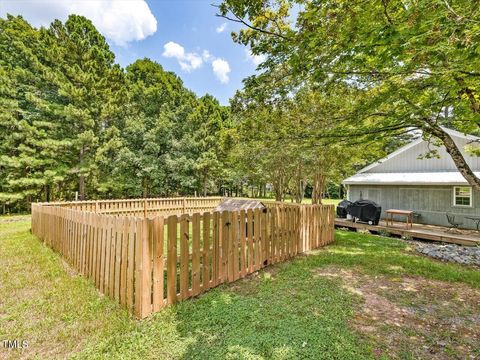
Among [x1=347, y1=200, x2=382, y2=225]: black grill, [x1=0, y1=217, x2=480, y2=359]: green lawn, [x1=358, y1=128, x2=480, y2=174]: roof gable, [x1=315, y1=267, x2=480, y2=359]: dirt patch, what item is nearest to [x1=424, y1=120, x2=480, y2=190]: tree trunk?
[x1=0, y1=217, x2=480, y2=359]: green lawn

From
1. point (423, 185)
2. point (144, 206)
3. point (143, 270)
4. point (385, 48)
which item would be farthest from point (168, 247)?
point (423, 185)

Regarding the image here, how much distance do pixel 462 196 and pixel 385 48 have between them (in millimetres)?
11825

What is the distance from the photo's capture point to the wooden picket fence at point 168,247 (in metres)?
3.18

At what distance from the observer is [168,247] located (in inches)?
135

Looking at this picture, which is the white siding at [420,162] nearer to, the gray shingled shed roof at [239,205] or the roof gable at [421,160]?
the roof gable at [421,160]

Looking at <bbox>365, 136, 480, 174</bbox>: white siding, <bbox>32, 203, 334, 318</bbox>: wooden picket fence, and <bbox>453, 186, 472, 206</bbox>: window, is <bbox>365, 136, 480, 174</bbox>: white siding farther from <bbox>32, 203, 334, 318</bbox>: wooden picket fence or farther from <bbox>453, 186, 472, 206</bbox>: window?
<bbox>32, 203, 334, 318</bbox>: wooden picket fence

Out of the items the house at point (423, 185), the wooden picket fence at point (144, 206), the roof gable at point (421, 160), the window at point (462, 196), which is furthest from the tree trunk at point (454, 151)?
the wooden picket fence at point (144, 206)

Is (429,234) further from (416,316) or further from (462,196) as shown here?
(416,316)

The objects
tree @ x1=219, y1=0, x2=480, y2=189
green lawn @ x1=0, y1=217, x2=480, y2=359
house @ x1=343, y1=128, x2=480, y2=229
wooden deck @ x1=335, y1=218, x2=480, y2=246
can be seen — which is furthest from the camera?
house @ x1=343, y1=128, x2=480, y2=229

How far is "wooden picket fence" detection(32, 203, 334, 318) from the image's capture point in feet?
10.4

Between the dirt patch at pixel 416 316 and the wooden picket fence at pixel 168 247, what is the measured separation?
1.42 meters

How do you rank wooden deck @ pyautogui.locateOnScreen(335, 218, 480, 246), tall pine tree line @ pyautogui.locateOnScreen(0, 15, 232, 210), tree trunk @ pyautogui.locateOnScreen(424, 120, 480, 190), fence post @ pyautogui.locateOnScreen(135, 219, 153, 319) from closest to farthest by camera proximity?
1. fence post @ pyautogui.locateOnScreen(135, 219, 153, 319)
2. tree trunk @ pyautogui.locateOnScreen(424, 120, 480, 190)
3. wooden deck @ pyautogui.locateOnScreen(335, 218, 480, 246)
4. tall pine tree line @ pyautogui.locateOnScreen(0, 15, 232, 210)

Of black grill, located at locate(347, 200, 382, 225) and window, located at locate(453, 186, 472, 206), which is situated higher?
window, located at locate(453, 186, 472, 206)

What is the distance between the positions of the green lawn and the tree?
3229 mm
